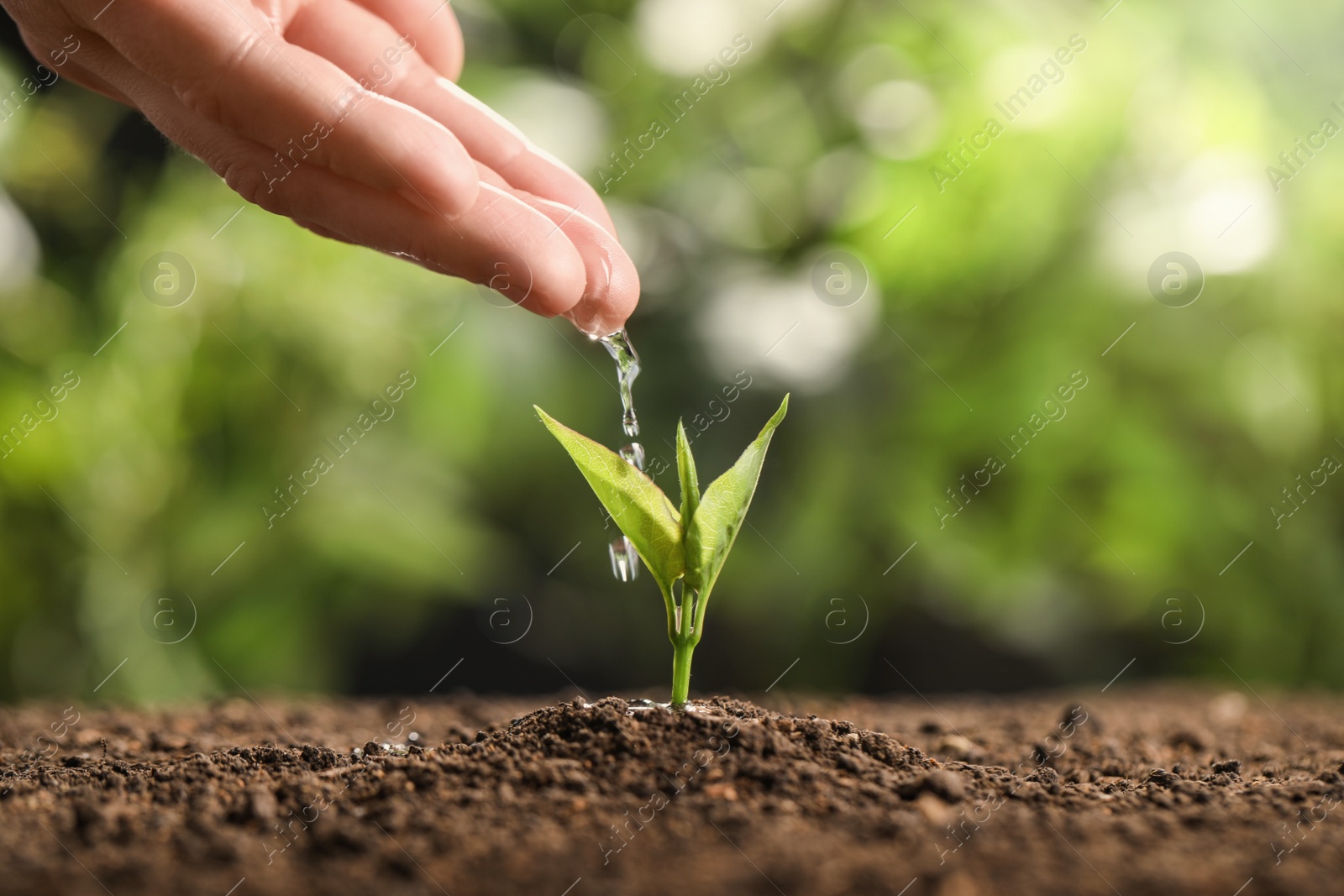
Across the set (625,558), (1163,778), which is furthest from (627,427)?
(1163,778)

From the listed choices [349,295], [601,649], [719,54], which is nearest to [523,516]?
[601,649]

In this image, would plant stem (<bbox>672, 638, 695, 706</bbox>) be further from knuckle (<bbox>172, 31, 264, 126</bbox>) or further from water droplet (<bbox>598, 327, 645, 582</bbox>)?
knuckle (<bbox>172, 31, 264, 126</bbox>)

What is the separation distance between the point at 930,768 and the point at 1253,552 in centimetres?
232

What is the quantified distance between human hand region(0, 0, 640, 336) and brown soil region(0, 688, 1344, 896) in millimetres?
498

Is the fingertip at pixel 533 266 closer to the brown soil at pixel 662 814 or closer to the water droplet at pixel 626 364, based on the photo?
the water droplet at pixel 626 364

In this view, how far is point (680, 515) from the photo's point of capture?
3.57 feet

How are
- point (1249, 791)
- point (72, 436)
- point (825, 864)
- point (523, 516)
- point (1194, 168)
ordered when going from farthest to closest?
1. point (523, 516)
2. point (1194, 168)
3. point (72, 436)
4. point (1249, 791)
5. point (825, 864)

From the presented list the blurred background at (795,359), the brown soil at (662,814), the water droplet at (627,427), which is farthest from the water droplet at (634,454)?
the blurred background at (795,359)

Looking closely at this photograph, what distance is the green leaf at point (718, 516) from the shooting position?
1.06 m

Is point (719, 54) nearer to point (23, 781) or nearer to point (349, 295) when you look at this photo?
point (349, 295)

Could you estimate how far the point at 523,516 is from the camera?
3055 mm

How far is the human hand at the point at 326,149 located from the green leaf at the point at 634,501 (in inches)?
6.4

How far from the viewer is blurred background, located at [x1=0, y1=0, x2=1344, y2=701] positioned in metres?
2.59

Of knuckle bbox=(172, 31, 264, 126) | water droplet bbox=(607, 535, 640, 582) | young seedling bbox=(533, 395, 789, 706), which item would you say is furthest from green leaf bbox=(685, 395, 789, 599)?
knuckle bbox=(172, 31, 264, 126)
